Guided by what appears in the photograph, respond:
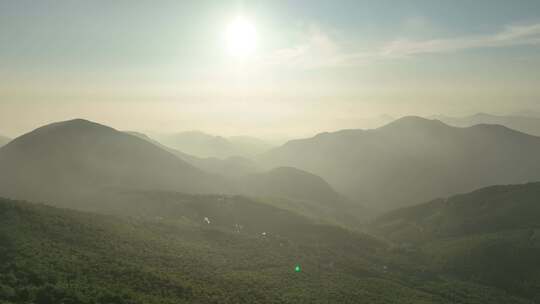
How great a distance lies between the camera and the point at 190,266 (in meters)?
63.6

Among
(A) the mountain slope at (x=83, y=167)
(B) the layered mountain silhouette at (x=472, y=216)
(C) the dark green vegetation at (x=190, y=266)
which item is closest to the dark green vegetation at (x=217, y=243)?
(C) the dark green vegetation at (x=190, y=266)

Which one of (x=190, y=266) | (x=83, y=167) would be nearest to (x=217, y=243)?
(x=190, y=266)

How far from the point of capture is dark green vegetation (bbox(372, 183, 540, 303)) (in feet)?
287

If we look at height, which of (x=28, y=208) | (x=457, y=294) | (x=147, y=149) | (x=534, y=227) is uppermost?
(x=147, y=149)

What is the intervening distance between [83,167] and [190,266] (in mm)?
123085

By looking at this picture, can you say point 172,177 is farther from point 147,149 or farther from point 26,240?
point 26,240

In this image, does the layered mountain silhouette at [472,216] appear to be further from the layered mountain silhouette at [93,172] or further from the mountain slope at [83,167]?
the mountain slope at [83,167]

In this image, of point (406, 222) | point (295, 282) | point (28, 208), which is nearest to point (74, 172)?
point (28, 208)

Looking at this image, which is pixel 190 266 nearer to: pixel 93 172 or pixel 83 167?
pixel 93 172

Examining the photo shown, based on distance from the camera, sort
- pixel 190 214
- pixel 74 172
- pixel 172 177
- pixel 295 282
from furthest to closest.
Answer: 1. pixel 172 177
2. pixel 74 172
3. pixel 190 214
4. pixel 295 282

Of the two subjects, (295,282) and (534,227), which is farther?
(534,227)

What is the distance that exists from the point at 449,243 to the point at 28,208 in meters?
119

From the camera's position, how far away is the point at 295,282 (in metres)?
65.7

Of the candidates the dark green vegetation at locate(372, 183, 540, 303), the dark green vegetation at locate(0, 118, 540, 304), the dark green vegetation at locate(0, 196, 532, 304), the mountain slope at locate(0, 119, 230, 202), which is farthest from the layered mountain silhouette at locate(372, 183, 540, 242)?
the mountain slope at locate(0, 119, 230, 202)
